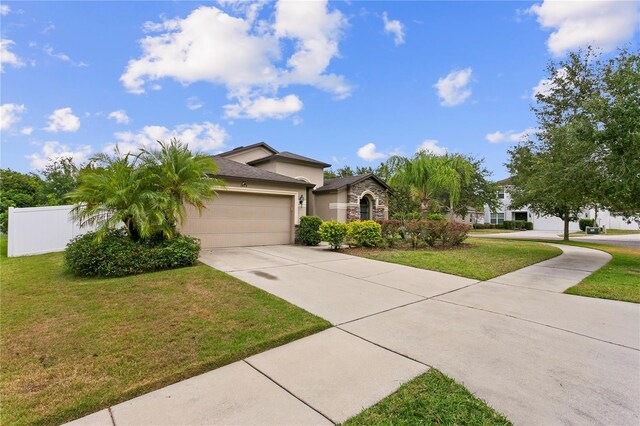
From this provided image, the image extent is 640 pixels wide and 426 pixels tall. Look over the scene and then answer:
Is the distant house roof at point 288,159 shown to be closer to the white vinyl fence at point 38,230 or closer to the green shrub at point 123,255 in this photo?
the white vinyl fence at point 38,230

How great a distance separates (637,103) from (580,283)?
5038 millimetres

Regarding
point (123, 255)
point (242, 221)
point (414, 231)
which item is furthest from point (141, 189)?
point (414, 231)

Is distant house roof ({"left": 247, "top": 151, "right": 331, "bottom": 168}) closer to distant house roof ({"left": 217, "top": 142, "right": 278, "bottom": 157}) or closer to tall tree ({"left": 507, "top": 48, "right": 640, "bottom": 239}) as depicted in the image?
distant house roof ({"left": 217, "top": 142, "right": 278, "bottom": 157})

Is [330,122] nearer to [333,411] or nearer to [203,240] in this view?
[203,240]

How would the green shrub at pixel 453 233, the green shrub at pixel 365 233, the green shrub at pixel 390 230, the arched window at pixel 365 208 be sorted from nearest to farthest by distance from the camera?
1. the green shrub at pixel 365 233
2. the green shrub at pixel 390 230
3. the green shrub at pixel 453 233
4. the arched window at pixel 365 208

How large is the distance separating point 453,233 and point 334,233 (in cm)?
551

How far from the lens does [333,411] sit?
235 cm

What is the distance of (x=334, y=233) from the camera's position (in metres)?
11.5

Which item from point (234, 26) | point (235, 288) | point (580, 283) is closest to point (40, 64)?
point (234, 26)

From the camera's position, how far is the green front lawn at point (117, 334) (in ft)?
8.48

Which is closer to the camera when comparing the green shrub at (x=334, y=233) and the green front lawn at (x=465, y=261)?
the green front lawn at (x=465, y=261)

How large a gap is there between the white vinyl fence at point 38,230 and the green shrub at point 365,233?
31.5 feet

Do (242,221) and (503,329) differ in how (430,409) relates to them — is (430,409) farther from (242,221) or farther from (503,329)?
→ (242,221)

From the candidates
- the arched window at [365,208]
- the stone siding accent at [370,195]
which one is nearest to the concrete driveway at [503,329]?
the stone siding accent at [370,195]
